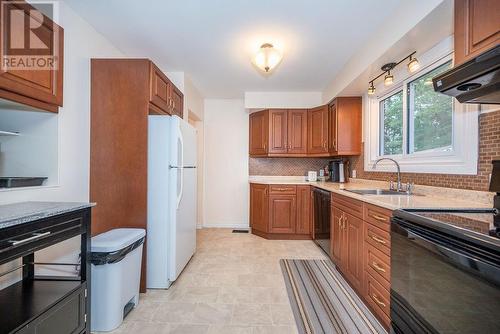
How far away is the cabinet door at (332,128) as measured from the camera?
12.3 feet

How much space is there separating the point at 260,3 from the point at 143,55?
1706 mm

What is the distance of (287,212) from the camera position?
4.02 meters

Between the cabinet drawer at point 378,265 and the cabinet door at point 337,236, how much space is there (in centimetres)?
59

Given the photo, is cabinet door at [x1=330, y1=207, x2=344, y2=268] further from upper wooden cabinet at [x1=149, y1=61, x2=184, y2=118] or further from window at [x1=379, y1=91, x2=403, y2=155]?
upper wooden cabinet at [x1=149, y1=61, x2=184, y2=118]

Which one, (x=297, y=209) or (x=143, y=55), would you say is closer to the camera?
(x=143, y=55)

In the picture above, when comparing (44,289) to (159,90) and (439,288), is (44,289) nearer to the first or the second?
(159,90)

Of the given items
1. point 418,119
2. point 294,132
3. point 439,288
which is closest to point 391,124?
point 418,119

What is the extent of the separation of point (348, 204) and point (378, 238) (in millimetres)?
608

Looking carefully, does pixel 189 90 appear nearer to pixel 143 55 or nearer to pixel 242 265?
pixel 143 55

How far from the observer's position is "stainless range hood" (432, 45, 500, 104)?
3.38ft

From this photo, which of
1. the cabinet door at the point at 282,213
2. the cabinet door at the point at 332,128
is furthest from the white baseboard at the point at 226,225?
the cabinet door at the point at 332,128

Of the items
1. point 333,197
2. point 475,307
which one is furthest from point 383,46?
point 475,307

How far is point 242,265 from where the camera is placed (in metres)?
2.93

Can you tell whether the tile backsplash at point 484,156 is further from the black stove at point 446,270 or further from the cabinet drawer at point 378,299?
the cabinet drawer at point 378,299
